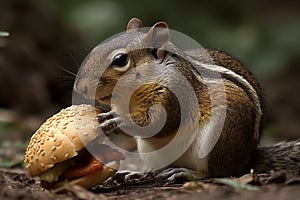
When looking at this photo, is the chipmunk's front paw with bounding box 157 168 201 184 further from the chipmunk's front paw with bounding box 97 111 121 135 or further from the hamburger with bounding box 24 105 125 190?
the chipmunk's front paw with bounding box 97 111 121 135

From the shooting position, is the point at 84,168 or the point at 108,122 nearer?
the point at 84,168

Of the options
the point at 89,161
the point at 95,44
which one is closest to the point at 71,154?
the point at 89,161

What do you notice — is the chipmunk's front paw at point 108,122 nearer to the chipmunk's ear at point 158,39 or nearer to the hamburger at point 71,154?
the hamburger at point 71,154

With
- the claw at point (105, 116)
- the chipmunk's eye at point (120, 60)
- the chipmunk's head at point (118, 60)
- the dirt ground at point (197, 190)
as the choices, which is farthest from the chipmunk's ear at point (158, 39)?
the dirt ground at point (197, 190)

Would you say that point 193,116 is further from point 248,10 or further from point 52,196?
→ point 248,10

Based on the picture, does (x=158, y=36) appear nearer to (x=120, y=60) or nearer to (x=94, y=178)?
(x=120, y=60)

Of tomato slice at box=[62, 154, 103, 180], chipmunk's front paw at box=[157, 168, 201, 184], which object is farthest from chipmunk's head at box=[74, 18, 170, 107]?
chipmunk's front paw at box=[157, 168, 201, 184]

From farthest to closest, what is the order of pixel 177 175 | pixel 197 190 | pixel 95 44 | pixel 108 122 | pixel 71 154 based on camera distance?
pixel 95 44, pixel 177 175, pixel 108 122, pixel 71 154, pixel 197 190
